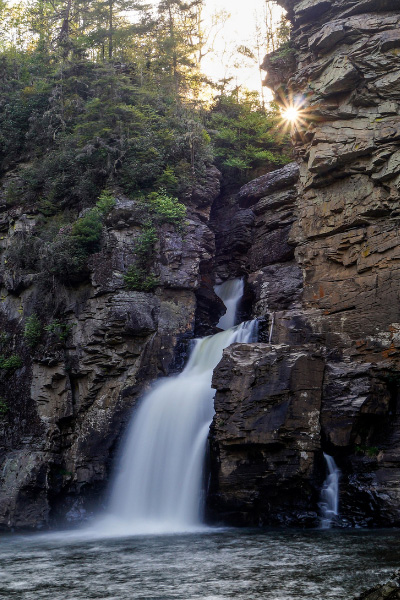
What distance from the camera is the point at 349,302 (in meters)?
17.2

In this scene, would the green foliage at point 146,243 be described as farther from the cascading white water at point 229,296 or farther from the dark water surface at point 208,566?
the dark water surface at point 208,566

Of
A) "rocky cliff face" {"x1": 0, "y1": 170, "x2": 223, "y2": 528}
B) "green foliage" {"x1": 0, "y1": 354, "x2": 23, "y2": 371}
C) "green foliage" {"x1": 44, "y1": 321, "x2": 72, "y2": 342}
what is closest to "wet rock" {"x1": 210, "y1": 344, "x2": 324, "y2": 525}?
"rocky cliff face" {"x1": 0, "y1": 170, "x2": 223, "y2": 528}

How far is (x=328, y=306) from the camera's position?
58.0ft

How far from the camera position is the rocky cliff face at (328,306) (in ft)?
47.6

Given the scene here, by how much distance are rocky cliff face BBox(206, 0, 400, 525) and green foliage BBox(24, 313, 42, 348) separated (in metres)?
7.93

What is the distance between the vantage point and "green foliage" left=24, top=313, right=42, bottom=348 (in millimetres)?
20438

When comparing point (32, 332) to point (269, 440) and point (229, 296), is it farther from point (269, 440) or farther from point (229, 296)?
point (269, 440)

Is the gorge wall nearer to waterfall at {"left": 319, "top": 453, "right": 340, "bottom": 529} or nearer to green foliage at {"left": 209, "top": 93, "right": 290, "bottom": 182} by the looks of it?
waterfall at {"left": 319, "top": 453, "right": 340, "bottom": 529}

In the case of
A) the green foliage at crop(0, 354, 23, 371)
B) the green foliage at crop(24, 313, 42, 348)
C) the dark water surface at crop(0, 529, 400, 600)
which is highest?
the green foliage at crop(24, 313, 42, 348)

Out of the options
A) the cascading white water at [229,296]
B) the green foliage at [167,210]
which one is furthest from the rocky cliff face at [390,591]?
the green foliage at [167,210]

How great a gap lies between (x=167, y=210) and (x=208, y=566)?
14472 mm

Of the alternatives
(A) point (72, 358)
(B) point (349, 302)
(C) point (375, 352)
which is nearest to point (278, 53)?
(B) point (349, 302)

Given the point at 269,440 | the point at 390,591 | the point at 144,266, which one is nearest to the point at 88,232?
the point at 144,266

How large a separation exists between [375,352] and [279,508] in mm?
5135
